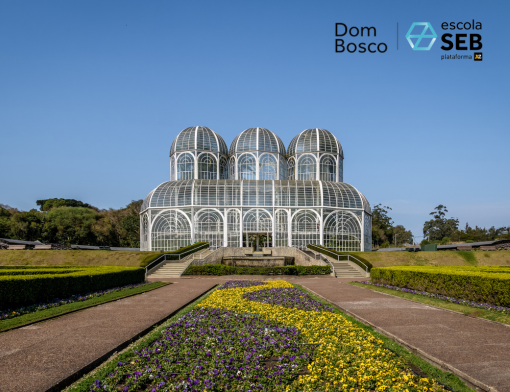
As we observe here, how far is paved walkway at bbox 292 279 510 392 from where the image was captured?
6020 mm

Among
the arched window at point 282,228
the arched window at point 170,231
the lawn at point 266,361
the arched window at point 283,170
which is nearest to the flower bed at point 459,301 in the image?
the lawn at point 266,361

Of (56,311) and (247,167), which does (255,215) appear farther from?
(56,311)

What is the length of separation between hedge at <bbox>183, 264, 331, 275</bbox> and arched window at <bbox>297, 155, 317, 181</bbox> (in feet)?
76.8

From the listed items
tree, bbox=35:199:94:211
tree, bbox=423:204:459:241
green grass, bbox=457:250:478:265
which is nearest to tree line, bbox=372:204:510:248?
tree, bbox=423:204:459:241

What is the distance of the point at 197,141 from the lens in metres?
48.6

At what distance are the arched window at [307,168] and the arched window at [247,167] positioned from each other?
19.7 feet

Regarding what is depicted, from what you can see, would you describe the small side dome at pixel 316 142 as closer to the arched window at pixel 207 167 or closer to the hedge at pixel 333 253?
the arched window at pixel 207 167

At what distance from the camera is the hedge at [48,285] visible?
11.9 m

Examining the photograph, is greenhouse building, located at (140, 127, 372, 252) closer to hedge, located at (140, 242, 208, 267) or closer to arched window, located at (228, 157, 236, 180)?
hedge, located at (140, 242, 208, 267)

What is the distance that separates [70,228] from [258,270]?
48.6m

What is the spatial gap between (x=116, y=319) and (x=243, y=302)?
14.7ft

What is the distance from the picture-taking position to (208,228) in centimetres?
4003

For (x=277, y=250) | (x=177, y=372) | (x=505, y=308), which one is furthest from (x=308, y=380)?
(x=277, y=250)

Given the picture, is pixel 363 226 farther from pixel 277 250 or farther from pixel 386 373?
pixel 386 373
